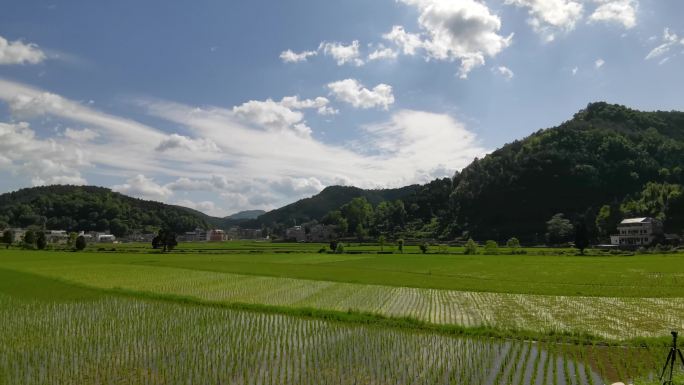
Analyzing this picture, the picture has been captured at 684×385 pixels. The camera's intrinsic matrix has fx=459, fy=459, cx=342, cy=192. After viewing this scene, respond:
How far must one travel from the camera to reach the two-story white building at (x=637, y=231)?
322ft

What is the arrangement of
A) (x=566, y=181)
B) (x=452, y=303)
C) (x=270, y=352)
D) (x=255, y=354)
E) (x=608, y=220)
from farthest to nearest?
(x=566, y=181) < (x=608, y=220) < (x=452, y=303) < (x=270, y=352) < (x=255, y=354)

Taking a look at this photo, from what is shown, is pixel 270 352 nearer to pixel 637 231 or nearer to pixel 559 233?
pixel 637 231

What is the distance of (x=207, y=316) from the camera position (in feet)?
68.2

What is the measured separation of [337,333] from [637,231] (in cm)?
10570

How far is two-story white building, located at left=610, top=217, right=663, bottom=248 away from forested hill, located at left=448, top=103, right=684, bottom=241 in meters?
10.6

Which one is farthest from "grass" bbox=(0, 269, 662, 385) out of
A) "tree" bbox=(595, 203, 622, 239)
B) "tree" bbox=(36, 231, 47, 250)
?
"tree" bbox=(595, 203, 622, 239)

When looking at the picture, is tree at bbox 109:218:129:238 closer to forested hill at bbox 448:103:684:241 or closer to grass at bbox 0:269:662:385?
forested hill at bbox 448:103:684:241

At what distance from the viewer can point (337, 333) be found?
17094 millimetres

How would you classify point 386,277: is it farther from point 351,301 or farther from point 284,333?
point 284,333

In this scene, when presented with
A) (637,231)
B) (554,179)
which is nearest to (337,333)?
(637,231)

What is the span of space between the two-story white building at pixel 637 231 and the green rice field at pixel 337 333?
78743mm

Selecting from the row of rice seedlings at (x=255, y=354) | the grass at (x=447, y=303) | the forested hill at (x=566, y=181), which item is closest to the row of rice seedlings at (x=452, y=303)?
the grass at (x=447, y=303)

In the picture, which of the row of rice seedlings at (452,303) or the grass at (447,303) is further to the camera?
the row of rice seedlings at (452,303)

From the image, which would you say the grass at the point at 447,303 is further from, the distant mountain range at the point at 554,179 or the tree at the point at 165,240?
the distant mountain range at the point at 554,179
